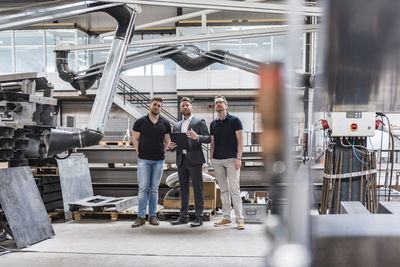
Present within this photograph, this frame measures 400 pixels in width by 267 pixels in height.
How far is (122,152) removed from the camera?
6.51 meters

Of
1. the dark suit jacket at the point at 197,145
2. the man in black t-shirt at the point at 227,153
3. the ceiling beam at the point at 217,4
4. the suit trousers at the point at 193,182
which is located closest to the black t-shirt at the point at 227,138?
the man in black t-shirt at the point at 227,153

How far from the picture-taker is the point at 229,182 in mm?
4754

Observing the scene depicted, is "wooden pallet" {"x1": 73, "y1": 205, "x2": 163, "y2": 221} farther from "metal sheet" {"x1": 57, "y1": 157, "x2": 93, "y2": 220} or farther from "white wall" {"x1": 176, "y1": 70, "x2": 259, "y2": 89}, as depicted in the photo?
"white wall" {"x1": 176, "y1": 70, "x2": 259, "y2": 89}

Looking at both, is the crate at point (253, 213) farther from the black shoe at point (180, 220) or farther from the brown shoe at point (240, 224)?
the black shoe at point (180, 220)

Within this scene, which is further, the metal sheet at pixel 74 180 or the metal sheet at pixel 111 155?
the metal sheet at pixel 111 155

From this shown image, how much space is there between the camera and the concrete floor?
3.42 metres

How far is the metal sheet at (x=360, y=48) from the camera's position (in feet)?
2.90

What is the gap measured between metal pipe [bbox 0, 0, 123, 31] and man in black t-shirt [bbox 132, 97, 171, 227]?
164cm

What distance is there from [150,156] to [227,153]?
44.2 inches

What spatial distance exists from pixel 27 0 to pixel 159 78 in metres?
5.84

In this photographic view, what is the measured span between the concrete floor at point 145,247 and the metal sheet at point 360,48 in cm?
194

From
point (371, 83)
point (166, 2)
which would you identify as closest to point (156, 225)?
point (166, 2)

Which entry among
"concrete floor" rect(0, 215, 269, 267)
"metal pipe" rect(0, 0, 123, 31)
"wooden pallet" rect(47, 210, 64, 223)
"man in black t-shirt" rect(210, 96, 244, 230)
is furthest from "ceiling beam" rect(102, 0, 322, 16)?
"wooden pallet" rect(47, 210, 64, 223)

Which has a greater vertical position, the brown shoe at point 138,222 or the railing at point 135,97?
the railing at point 135,97
